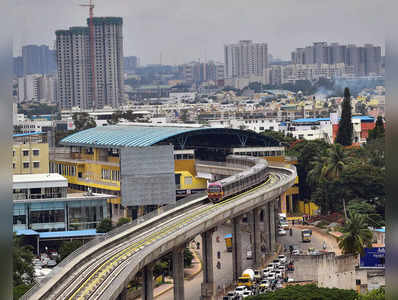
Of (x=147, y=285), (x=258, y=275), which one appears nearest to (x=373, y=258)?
(x=258, y=275)

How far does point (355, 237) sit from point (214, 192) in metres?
6.11

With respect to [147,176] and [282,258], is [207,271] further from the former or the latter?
[147,176]

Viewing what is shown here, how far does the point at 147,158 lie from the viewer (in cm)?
4666

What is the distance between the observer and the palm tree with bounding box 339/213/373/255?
31406 millimetres

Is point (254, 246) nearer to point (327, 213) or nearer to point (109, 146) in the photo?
point (327, 213)

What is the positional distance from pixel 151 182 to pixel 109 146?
9.11 meters

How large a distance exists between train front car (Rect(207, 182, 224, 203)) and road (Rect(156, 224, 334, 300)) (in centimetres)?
292

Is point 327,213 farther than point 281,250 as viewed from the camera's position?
Yes

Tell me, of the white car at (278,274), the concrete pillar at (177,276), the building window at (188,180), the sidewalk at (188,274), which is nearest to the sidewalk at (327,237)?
the white car at (278,274)

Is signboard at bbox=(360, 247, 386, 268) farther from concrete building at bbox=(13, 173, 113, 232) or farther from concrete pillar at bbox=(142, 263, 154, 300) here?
concrete building at bbox=(13, 173, 113, 232)

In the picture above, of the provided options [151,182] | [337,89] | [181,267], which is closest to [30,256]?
[181,267]

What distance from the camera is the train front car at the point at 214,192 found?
34.6 meters

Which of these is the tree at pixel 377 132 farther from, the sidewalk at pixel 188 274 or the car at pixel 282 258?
the car at pixel 282 258

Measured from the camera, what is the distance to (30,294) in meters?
18.0
